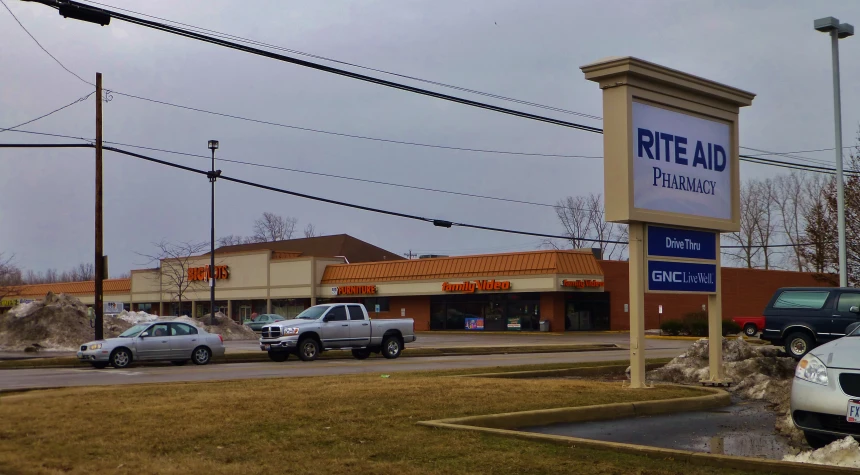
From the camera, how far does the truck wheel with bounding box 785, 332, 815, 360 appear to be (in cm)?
2238

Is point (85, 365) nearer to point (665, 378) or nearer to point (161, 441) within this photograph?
point (665, 378)

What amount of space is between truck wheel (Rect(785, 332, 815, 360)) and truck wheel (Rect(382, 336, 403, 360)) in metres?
12.2

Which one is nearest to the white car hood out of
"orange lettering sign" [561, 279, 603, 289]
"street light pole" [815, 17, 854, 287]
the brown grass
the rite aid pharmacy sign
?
the brown grass

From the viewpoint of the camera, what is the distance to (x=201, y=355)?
88.4 ft

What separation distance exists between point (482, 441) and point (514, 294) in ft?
169

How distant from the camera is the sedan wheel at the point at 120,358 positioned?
82.6 feet

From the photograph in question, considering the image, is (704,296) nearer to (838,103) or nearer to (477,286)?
(477,286)

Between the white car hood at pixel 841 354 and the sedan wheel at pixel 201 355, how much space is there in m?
21.1

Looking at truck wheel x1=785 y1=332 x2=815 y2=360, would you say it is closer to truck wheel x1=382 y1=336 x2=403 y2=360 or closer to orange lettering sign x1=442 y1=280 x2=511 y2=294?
truck wheel x1=382 y1=336 x2=403 y2=360

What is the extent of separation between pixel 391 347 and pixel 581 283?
30164 millimetres

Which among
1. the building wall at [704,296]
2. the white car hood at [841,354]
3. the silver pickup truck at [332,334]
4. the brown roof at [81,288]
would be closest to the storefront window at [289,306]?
the brown roof at [81,288]

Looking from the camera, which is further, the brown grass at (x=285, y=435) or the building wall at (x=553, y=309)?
the building wall at (x=553, y=309)

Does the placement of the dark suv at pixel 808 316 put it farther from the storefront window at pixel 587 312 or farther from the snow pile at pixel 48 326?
the storefront window at pixel 587 312

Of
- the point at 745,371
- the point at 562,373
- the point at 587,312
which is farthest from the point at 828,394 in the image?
the point at 587,312
